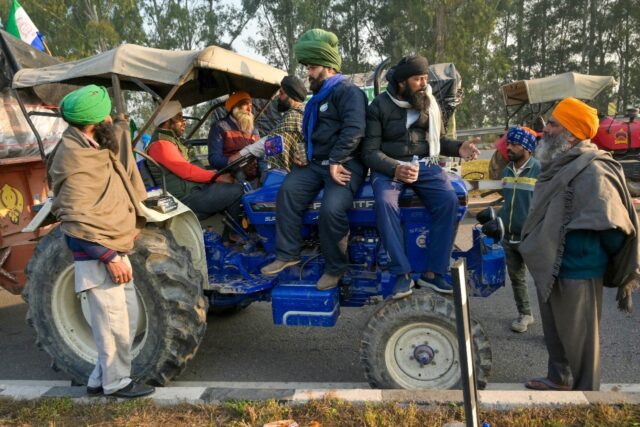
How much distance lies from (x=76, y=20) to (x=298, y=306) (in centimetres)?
2652

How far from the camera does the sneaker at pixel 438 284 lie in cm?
342

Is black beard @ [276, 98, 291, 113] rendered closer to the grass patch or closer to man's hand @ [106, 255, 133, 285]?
man's hand @ [106, 255, 133, 285]

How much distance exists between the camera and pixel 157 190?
4.02 metres

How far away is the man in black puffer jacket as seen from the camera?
11.0ft

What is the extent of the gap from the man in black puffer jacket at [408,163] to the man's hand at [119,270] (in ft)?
5.37

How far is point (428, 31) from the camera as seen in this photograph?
29703mm

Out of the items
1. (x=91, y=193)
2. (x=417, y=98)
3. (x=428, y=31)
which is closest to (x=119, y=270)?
(x=91, y=193)

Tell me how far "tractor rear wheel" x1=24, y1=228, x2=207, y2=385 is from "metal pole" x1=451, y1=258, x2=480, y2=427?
2.04 m

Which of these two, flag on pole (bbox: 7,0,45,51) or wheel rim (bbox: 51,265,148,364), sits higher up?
flag on pole (bbox: 7,0,45,51)

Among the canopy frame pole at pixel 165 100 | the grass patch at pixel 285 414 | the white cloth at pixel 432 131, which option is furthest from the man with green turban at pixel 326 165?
the grass patch at pixel 285 414

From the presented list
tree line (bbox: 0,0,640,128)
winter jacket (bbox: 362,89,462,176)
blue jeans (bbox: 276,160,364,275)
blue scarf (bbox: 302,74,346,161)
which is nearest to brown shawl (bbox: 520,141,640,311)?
winter jacket (bbox: 362,89,462,176)

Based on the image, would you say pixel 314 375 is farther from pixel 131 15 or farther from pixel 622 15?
pixel 622 15

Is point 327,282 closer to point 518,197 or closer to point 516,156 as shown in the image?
point 518,197

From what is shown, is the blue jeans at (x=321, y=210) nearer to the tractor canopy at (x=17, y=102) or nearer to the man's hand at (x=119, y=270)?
the man's hand at (x=119, y=270)
